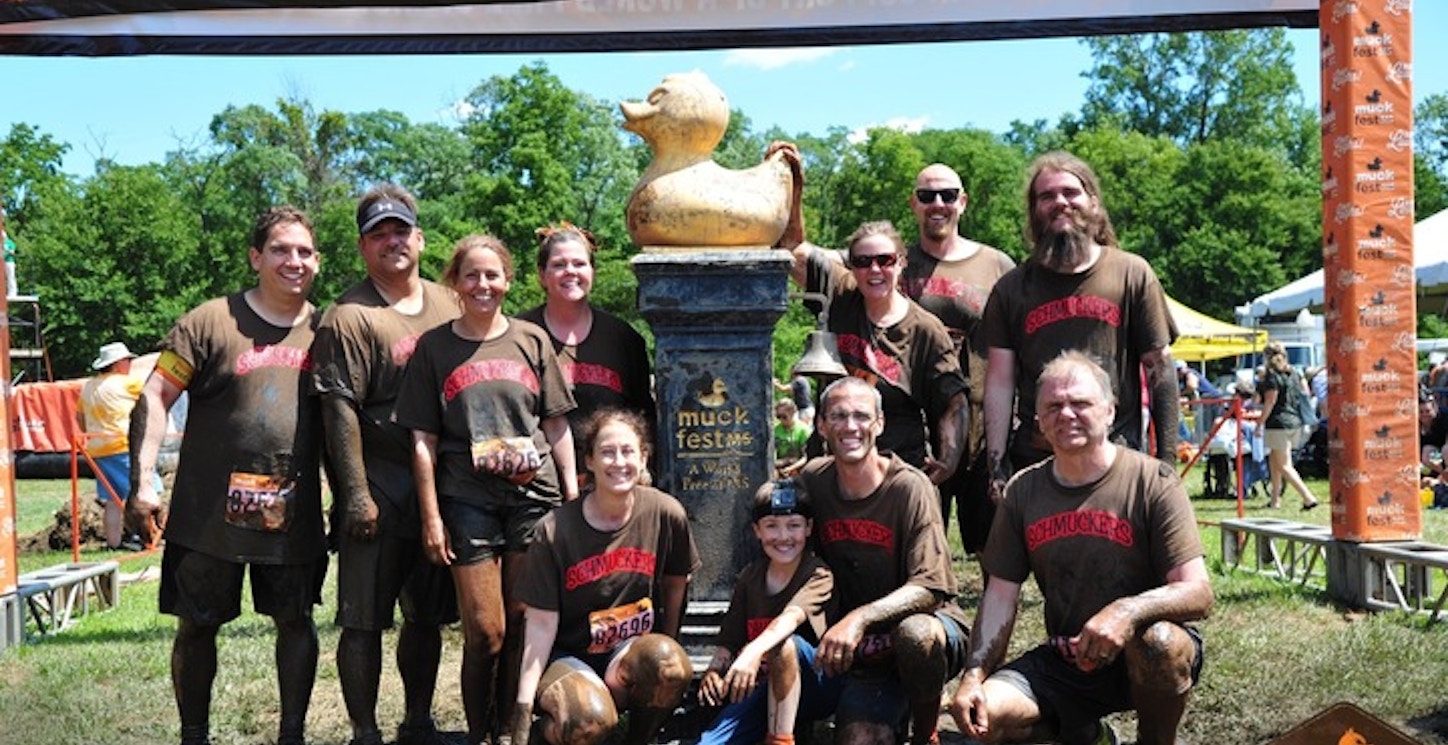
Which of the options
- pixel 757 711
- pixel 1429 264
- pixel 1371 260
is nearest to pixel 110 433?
pixel 757 711

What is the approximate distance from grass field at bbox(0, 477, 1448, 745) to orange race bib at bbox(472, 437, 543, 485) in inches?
51.8

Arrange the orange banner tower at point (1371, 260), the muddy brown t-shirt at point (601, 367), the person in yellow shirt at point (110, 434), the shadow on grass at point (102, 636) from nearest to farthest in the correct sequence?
the muddy brown t-shirt at point (601, 367) → the orange banner tower at point (1371, 260) → the shadow on grass at point (102, 636) → the person in yellow shirt at point (110, 434)

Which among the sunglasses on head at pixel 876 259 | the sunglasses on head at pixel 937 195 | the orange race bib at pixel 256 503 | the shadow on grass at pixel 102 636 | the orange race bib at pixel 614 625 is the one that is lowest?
the shadow on grass at pixel 102 636

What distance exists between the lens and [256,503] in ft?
15.4

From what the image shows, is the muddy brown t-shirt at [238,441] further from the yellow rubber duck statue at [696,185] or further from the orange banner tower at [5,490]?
the orange banner tower at [5,490]

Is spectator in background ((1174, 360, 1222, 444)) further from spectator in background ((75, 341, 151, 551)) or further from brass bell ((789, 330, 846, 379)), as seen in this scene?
brass bell ((789, 330, 846, 379))

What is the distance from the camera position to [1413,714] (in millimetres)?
5113

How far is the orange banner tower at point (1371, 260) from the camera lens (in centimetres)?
718

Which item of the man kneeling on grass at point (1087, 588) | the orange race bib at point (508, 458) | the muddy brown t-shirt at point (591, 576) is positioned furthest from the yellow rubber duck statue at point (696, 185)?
the man kneeling on grass at point (1087, 588)

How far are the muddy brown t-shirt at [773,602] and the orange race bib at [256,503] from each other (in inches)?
58.0

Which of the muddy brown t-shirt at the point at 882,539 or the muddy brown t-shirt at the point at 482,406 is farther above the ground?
the muddy brown t-shirt at the point at 482,406

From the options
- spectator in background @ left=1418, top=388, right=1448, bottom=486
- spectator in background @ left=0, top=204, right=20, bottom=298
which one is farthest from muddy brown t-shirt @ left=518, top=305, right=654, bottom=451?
spectator in background @ left=1418, top=388, right=1448, bottom=486

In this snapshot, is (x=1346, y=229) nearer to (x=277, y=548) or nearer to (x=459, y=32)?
(x=459, y=32)

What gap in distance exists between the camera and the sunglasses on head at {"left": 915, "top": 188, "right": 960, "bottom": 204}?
5.77 meters
